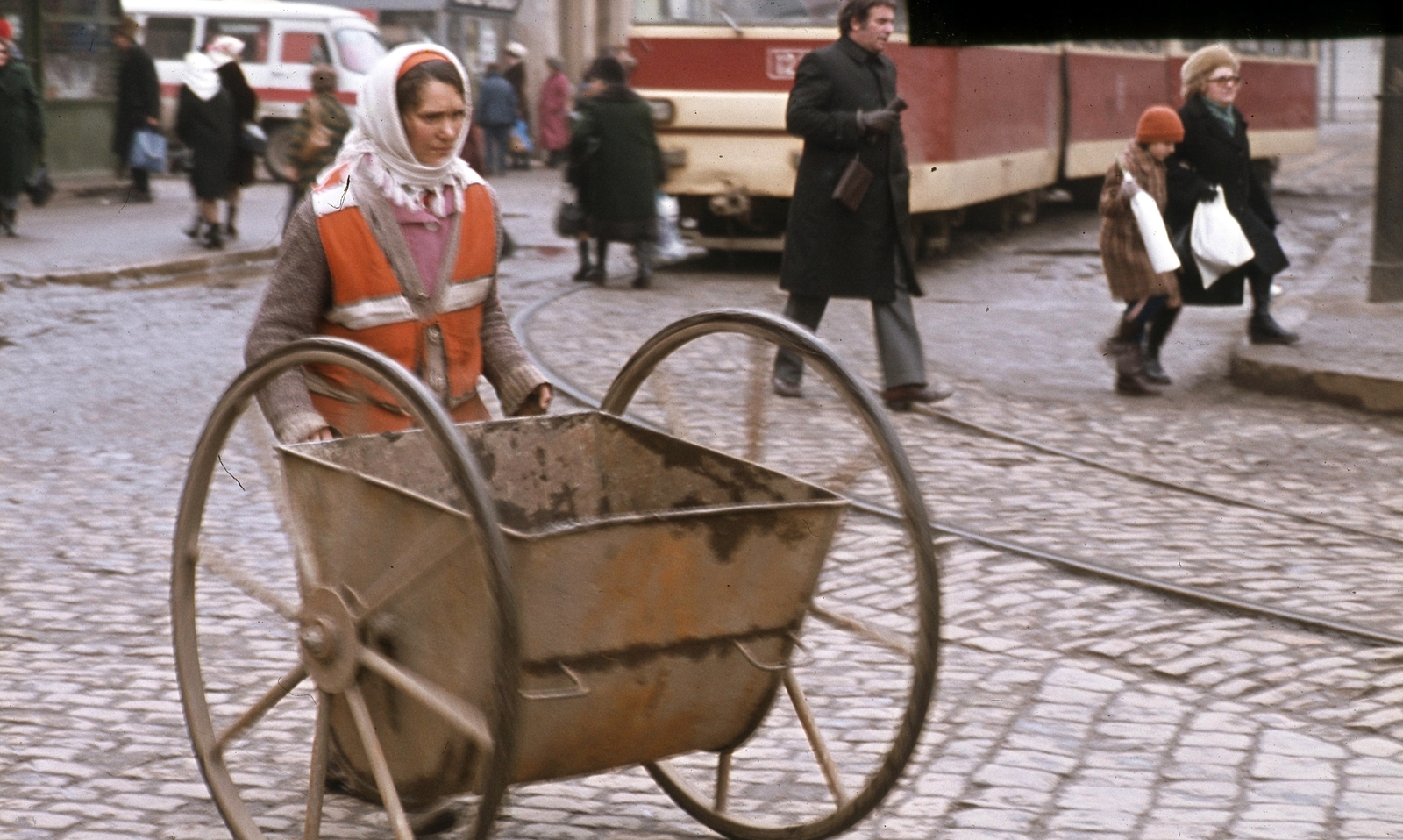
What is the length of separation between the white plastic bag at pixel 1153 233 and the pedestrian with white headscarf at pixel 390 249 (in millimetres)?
5731

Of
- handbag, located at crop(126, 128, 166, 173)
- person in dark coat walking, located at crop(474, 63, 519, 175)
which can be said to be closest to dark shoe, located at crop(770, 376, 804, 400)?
handbag, located at crop(126, 128, 166, 173)

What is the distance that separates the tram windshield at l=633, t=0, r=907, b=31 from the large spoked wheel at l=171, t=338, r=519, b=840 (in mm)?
9909

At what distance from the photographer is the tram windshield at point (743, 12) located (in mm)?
13406

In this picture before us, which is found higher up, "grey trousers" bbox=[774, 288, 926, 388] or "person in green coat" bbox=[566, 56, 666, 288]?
"person in green coat" bbox=[566, 56, 666, 288]

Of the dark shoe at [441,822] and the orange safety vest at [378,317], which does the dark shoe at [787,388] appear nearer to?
the orange safety vest at [378,317]

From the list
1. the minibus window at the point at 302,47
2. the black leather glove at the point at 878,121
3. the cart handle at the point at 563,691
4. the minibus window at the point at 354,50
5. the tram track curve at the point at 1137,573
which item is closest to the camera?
the cart handle at the point at 563,691

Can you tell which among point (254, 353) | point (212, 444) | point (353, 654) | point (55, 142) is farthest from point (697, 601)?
point (55, 142)

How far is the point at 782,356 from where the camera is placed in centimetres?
900

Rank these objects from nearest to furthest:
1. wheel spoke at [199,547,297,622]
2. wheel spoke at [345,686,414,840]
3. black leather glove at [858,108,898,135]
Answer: wheel spoke at [345,686,414,840] < wheel spoke at [199,547,297,622] < black leather glove at [858,108,898,135]

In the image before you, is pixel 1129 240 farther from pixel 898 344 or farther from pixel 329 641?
pixel 329 641

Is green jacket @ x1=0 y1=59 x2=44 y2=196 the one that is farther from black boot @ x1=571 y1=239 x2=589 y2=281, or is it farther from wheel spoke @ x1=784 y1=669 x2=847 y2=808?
wheel spoke @ x1=784 y1=669 x2=847 y2=808

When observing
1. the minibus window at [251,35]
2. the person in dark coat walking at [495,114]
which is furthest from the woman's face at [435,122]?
the person in dark coat walking at [495,114]

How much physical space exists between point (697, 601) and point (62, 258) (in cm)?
1227

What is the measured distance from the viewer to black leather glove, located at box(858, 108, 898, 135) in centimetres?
848
